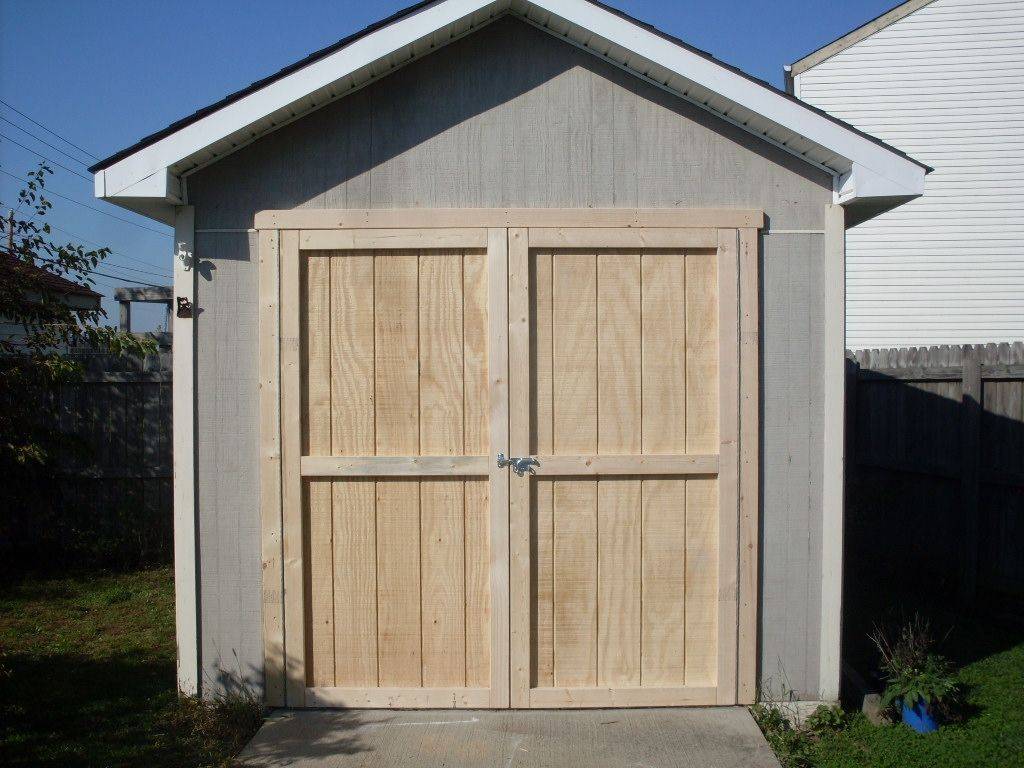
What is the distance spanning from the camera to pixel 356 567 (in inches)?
173

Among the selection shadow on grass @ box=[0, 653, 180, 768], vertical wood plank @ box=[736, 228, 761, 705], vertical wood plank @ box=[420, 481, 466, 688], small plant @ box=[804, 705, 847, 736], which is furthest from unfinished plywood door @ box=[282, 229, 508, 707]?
small plant @ box=[804, 705, 847, 736]

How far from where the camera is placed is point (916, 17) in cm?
1209

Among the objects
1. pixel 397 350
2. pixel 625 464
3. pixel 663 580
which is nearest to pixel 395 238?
pixel 397 350

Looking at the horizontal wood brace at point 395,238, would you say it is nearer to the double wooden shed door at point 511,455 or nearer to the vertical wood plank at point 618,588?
the double wooden shed door at point 511,455

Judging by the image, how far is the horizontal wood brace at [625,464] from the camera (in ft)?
14.2

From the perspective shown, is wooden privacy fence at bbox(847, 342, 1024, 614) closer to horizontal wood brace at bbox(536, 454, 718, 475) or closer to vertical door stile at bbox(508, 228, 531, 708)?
horizontal wood brace at bbox(536, 454, 718, 475)

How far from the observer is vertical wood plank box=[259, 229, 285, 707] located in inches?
171

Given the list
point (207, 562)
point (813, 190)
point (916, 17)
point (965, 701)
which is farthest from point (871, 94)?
point (207, 562)

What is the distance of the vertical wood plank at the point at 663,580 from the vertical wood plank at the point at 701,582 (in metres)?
0.03

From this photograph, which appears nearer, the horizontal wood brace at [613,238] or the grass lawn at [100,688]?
the grass lawn at [100,688]

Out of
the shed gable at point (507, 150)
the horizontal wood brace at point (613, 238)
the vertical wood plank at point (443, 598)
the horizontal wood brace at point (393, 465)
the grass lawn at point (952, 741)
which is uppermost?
the shed gable at point (507, 150)

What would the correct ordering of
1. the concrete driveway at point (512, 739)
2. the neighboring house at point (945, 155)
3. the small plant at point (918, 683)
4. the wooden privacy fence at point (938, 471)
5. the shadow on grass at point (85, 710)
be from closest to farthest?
the concrete driveway at point (512, 739)
the shadow on grass at point (85, 710)
the small plant at point (918, 683)
the wooden privacy fence at point (938, 471)
the neighboring house at point (945, 155)

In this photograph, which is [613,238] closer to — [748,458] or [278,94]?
[748,458]

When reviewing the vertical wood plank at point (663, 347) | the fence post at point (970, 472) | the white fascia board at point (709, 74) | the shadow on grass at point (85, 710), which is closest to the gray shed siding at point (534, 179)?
the white fascia board at point (709, 74)
